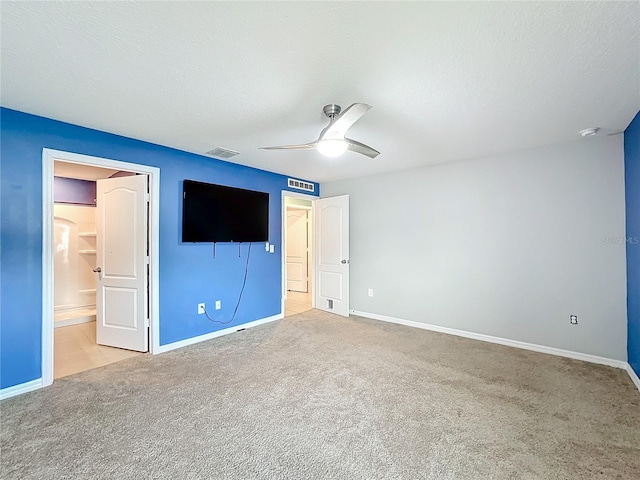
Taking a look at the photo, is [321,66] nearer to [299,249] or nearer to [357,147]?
[357,147]

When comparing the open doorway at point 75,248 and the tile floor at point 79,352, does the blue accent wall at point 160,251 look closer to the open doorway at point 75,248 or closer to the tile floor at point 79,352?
the tile floor at point 79,352

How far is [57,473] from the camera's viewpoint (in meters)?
1.60

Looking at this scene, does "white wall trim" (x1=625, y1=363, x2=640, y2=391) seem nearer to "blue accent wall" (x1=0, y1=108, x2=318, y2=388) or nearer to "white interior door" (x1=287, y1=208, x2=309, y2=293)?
"blue accent wall" (x1=0, y1=108, x2=318, y2=388)

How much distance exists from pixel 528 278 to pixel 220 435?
11.9ft

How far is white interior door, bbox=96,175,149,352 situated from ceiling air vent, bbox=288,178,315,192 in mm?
2286

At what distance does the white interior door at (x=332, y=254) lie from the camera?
16.5 feet

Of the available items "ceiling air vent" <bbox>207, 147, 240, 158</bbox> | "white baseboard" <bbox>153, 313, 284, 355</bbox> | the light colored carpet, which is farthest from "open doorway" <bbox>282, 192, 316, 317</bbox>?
the light colored carpet

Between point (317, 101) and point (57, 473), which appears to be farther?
point (317, 101)

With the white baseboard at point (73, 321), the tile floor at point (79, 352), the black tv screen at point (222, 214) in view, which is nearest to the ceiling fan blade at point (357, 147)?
the black tv screen at point (222, 214)

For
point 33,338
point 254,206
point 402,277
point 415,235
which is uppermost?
point 254,206

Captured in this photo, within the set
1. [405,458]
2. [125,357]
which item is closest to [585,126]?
[405,458]

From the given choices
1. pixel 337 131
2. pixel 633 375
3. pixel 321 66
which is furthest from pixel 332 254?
pixel 633 375

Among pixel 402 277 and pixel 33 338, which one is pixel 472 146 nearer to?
pixel 402 277

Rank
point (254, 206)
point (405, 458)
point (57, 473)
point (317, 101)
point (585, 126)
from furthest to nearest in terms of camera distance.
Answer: point (254, 206) < point (585, 126) < point (317, 101) < point (405, 458) < point (57, 473)
